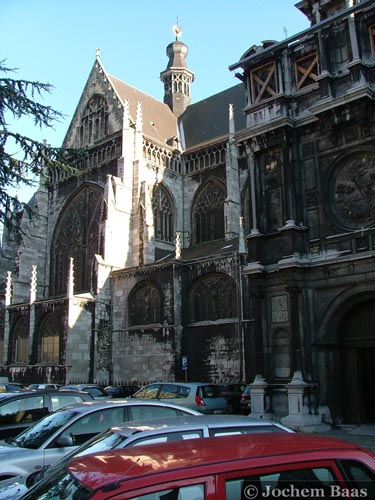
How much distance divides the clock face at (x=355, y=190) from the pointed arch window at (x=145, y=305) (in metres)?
16.2

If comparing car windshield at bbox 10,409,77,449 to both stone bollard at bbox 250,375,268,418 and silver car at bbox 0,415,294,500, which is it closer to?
silver car at bbox 0,415,294,500

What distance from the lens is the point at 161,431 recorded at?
4.64 m

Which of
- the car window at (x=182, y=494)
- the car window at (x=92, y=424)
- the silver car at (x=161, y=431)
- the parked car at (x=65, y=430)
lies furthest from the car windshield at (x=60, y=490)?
the car window at (x=92, y=424)

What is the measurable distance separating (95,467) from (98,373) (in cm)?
2754

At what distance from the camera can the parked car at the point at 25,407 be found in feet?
27.6

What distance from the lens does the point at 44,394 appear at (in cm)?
895

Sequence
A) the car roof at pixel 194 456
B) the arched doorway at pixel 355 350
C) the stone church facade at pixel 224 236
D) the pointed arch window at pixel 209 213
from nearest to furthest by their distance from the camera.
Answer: the car roof at pixel 194 456, the arched doorway at pixel 355 350, the stone church facade at pixel 224 236, the pointed arch window at pixel 209 213

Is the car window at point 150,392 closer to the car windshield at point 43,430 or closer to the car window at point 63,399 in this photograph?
the car window at point 63,399

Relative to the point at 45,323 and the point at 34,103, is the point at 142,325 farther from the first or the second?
the point at 34,103

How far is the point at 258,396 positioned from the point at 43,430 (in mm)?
7517

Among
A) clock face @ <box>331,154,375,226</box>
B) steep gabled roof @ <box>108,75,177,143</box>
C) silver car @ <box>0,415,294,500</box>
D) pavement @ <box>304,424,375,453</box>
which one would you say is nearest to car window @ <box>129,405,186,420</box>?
silver car @ <box>0,415,294,500</box>

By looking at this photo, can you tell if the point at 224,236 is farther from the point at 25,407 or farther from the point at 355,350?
the point at 25,407

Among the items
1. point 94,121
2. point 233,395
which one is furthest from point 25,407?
point 94,121

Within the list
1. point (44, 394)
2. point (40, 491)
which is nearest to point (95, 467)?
point (40, 491)
